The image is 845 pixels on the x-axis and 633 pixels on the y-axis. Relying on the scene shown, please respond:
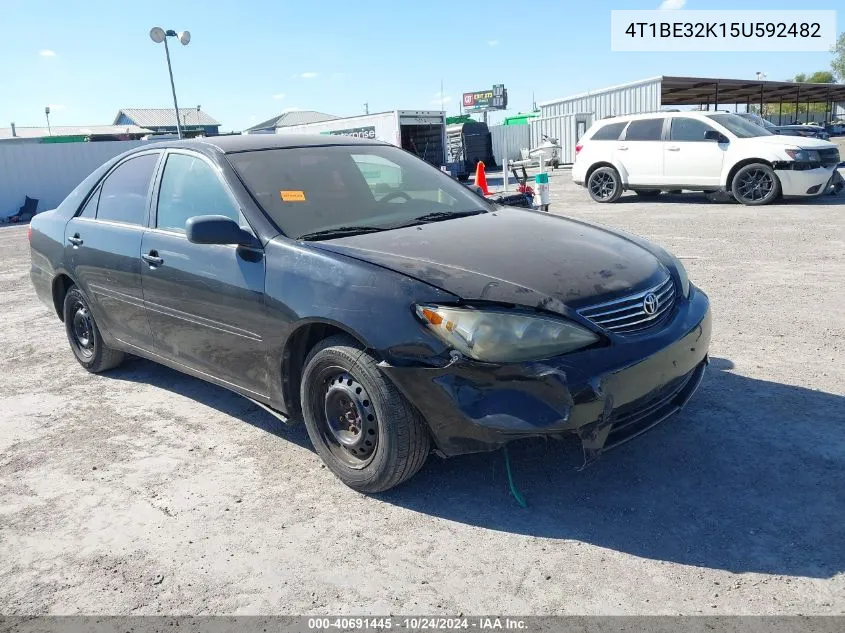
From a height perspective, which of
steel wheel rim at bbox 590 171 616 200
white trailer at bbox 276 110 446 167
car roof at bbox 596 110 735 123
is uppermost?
white trailer at bbox 276 110 446 167

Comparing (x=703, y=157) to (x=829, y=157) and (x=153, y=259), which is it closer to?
(x=829, y=157)

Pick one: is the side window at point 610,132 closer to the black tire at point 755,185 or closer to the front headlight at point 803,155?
the black tire at point 755,185

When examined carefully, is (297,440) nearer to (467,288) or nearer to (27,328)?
(467,288)

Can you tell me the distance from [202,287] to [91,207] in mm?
1766

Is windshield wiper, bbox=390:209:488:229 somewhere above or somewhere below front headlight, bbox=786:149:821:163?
above

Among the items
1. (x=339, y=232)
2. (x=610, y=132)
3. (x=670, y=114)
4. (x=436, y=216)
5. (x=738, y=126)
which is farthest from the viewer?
(x=610, y=132)

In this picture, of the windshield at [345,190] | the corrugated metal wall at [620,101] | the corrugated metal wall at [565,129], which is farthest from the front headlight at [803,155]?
the corrugated metal wall at [565,129]

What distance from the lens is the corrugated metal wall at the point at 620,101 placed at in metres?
27.7

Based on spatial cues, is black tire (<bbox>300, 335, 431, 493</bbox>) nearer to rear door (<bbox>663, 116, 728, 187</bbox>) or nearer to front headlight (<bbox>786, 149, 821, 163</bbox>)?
front headlight (<bbox>786, 149, 821, 163</bbox>)

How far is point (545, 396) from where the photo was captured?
2.66m

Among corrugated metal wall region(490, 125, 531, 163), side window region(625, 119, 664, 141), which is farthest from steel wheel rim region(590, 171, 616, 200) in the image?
corrugated metal wall region(490, 125, 531, 163)

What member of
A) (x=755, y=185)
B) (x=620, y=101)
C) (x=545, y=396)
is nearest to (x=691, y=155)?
(x=755, y=185)

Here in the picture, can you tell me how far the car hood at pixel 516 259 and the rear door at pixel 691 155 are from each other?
10.1 metres

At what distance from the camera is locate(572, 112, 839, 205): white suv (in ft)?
39.4
